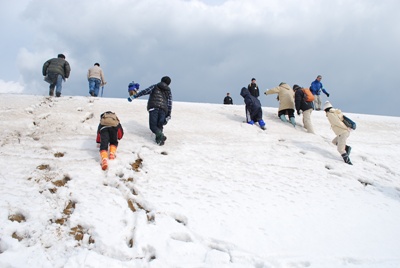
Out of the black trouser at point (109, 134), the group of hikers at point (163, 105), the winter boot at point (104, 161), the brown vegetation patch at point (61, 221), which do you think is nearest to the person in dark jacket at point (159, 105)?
the group of hikers at point (163, 105)

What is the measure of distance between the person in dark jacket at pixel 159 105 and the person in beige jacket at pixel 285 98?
541cm

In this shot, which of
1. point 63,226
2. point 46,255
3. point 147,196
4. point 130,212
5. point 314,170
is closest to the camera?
point 46,255

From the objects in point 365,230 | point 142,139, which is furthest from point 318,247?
point 142,139

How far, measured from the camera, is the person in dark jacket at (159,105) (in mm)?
8078

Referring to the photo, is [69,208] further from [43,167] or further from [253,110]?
[253,110]

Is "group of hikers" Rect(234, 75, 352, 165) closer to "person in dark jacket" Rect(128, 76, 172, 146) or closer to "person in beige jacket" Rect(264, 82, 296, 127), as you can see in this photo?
"person in beige jacket" Rect(264, 82, 296, 127)

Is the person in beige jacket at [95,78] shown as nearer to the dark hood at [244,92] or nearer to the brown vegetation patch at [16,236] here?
the dark hood at [244,92]

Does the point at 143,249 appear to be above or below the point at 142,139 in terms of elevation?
below

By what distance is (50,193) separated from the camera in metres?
4.95

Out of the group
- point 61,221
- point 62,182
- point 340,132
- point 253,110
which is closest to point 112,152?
point 62,182

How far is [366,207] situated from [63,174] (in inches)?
244

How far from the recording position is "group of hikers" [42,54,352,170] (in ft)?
22.4

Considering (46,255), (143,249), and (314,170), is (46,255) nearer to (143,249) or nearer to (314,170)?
(143,249)

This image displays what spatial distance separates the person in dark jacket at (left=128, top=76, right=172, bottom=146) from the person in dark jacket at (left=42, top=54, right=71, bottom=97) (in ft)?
21.1
